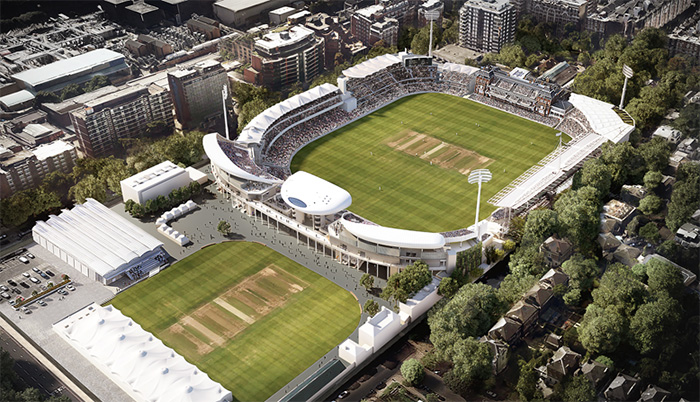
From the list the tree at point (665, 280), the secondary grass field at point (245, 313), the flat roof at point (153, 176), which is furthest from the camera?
the flat roof at point (153, 176)

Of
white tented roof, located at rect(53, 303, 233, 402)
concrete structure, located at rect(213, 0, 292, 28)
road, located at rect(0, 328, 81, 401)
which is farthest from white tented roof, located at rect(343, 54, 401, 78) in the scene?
road, located at rect(0, 328, 81, 401)

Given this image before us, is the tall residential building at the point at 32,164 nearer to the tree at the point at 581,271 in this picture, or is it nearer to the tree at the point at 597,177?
the tree at the point at 581,271

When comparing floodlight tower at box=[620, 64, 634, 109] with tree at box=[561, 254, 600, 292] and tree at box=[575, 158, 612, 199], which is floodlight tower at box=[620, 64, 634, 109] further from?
tree at box=[561, 254, 600, 292]

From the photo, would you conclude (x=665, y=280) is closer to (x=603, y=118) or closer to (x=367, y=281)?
(x=367, y=281)

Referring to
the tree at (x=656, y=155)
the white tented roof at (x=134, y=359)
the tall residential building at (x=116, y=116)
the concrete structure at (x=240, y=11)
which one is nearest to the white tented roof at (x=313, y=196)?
the white tented roof at (x=134, y=359)

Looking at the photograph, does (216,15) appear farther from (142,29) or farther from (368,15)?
(368,15)
